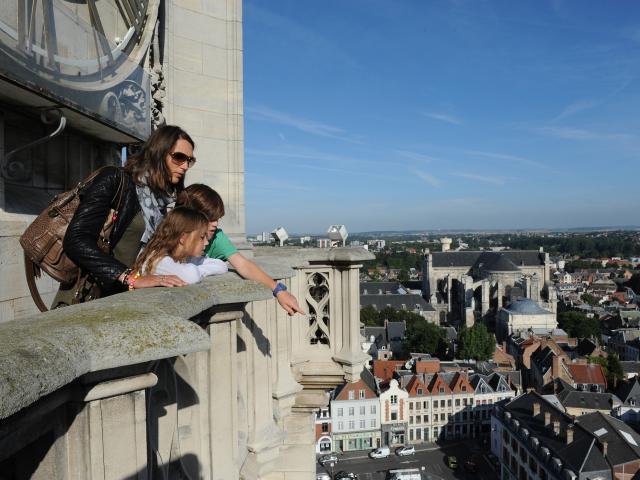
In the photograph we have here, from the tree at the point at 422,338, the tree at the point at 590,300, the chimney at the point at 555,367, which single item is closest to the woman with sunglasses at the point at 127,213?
the chimney at the point at 555,367

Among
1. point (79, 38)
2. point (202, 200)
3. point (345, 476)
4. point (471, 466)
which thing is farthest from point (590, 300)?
point (202, 200)

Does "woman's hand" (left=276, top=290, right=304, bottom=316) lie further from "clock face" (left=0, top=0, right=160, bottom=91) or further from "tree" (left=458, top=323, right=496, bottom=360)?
"tree" (left=458, top=323, right=496, bottom=360)

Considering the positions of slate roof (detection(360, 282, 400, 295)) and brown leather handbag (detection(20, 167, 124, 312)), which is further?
slate roof (detection(360, 282, 400, 295))

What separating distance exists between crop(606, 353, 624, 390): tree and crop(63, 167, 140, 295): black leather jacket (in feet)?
174

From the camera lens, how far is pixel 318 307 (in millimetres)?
6211

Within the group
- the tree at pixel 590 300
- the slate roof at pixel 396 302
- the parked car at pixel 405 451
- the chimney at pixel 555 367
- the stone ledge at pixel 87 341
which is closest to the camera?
the stone ledge at pixel 87 341

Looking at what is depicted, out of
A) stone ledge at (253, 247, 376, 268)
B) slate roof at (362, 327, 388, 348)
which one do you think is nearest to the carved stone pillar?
stone ledge at (253, 247, 376, 268)

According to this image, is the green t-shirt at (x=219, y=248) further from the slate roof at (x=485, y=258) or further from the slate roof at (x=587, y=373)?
the slate roof at (x=485, y=258)

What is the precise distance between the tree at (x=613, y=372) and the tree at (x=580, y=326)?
50.5 ft

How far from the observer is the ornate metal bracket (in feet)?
10.6

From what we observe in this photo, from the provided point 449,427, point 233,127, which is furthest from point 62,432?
point 449,427

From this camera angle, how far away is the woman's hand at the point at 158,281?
77.9 inches

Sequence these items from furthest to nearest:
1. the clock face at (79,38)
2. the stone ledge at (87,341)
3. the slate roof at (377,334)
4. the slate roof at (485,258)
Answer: the slate roof at (485,258), the slate roof at (377,334), the clock face at (79,38), the stone ledge at (87,341)

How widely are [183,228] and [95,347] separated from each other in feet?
3.79
